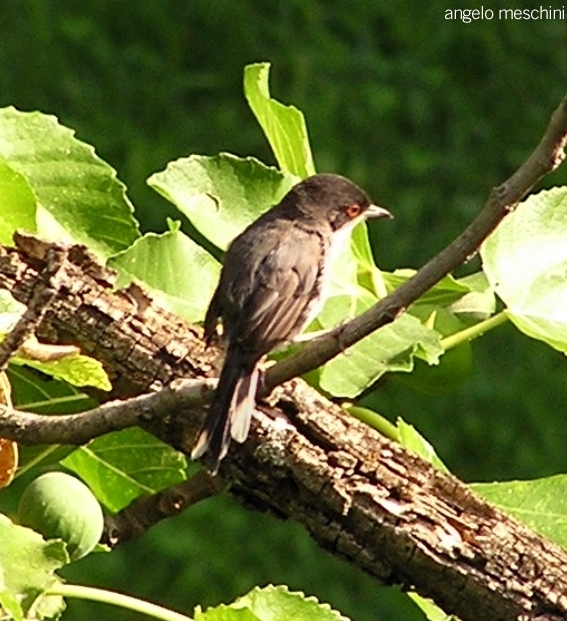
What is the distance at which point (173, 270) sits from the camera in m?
1.46

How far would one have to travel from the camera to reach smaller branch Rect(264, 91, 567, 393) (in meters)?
1.00

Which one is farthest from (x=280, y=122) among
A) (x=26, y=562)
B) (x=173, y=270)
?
(x=26, y=562)

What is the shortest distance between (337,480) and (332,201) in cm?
58

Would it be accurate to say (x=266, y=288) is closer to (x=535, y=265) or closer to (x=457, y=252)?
(x=535, y=265)

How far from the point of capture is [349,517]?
127 centimetres

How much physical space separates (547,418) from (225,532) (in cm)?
93

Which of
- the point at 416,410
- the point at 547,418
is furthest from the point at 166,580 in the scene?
the point at 547,418

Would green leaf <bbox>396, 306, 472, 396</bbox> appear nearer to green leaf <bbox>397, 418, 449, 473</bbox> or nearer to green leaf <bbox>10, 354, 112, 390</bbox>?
green leaf <bbox>397, 418, 449, 473</bbox>

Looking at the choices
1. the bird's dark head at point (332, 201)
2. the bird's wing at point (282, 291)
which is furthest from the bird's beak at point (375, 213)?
the bird's wing at point (282, 291)

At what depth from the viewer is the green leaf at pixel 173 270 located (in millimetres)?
1404

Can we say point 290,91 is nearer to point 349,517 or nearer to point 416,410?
point 416,410

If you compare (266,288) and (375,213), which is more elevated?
(375,213)

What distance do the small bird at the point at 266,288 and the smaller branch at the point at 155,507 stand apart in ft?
0.41

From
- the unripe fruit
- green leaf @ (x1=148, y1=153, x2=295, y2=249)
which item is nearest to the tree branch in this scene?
the unripe fruit
